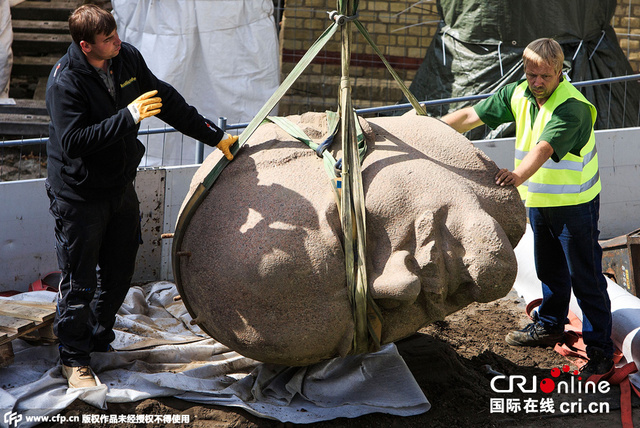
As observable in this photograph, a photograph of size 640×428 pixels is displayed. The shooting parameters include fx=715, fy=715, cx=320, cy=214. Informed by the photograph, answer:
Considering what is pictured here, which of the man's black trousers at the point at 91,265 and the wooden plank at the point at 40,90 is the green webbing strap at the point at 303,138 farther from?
the wooden plank at the point at 40,90

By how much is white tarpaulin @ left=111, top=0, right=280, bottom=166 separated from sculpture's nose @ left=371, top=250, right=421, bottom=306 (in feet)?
15.2

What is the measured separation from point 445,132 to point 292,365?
147cm

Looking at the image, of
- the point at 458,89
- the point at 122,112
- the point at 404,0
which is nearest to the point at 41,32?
the point at 404,0

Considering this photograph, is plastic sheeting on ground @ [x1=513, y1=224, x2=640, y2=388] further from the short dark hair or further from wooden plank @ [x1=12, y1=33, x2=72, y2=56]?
wooden plank @ [x1=12, y1=33, x2=72, y2=56]

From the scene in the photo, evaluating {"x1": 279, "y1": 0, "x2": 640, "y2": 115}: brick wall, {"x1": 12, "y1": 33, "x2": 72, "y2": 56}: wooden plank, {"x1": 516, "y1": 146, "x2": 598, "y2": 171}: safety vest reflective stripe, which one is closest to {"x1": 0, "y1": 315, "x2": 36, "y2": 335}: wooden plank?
{"x1": 516, "y1": 146, "x2": 598, "y2": 171}: safety vest reflective stripe

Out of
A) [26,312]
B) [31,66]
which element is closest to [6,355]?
[26,312]

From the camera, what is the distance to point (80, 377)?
3.87 m

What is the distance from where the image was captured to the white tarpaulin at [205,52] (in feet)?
25.0

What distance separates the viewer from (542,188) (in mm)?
4379

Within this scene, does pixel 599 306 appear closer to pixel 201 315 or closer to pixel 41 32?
pixel 201 315

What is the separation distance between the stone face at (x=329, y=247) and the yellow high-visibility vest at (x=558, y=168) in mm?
762

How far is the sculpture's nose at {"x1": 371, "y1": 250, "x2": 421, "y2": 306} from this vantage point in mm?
3227

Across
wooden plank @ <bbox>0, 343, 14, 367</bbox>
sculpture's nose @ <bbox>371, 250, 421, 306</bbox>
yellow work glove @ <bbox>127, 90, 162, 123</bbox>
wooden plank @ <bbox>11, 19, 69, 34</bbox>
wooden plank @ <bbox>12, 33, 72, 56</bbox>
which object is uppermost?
wooden plank @ <bbox>11, 19, 69, 34</bbox>

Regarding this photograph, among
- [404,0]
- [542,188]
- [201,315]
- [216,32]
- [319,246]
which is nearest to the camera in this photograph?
[319,246]
